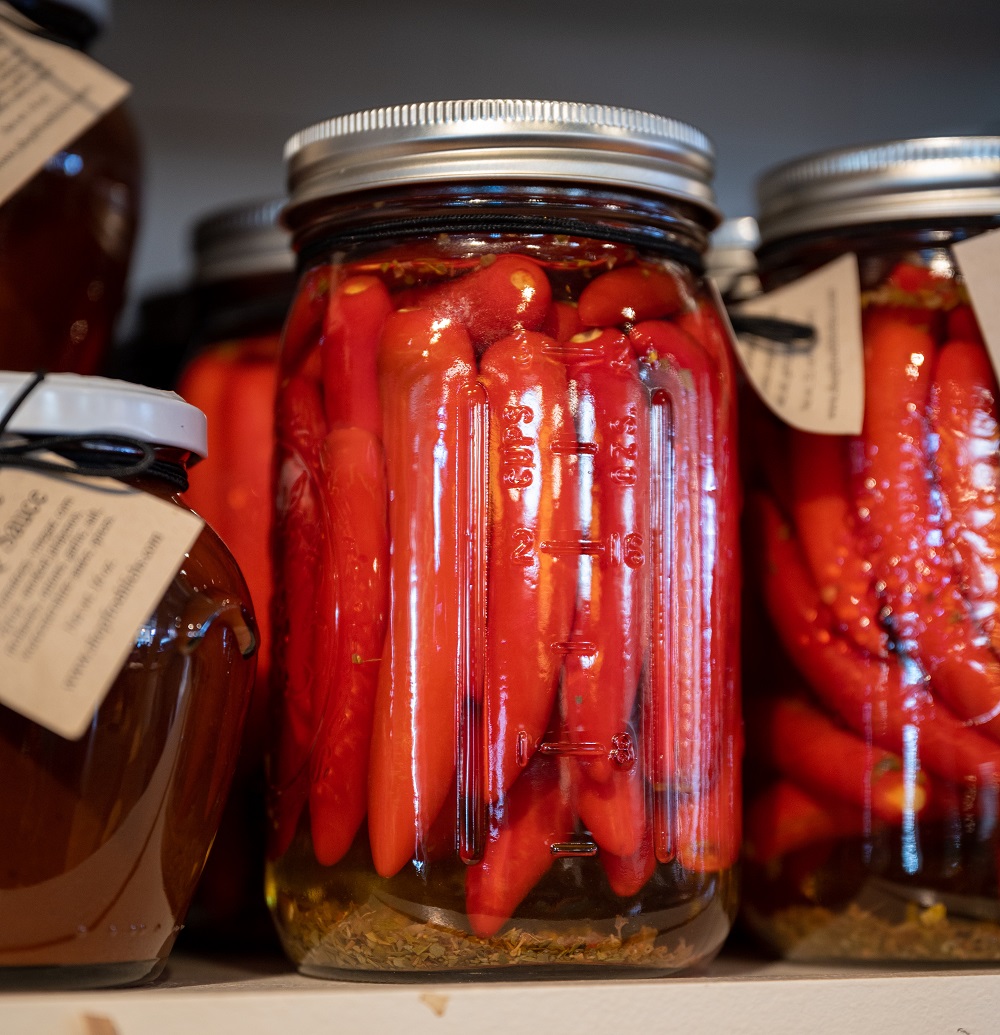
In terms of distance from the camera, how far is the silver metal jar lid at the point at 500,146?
1.82 feet

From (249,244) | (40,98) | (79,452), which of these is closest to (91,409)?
(79,452)

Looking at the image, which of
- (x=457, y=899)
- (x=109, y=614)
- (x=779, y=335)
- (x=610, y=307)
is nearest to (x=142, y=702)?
(x=109, y=614)

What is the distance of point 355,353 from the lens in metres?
0.56

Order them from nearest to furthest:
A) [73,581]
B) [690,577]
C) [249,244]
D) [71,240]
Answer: [73,581], [690,577], [71,240], [249,244]

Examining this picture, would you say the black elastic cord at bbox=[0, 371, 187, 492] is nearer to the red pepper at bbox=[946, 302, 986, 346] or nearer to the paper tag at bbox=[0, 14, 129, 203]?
the paper tag at bbox=[0, 14, 129, 203]

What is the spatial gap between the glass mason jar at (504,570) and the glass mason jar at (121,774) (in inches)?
2.4

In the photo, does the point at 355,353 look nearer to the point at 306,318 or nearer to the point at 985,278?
the point at 306,318

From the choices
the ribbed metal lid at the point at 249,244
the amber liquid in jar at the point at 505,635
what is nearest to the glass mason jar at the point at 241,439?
the ribbed metal lid at the point at 249,244

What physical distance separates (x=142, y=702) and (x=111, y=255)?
1.10 feet

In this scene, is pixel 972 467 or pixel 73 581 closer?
pixel 73 581

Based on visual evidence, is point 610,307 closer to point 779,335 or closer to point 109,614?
point 779,335

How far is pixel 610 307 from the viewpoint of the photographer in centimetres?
56

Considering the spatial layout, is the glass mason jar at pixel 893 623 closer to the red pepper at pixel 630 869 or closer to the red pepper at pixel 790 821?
the red pepper at pixel 790 821

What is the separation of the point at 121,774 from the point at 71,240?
0.34 meters
